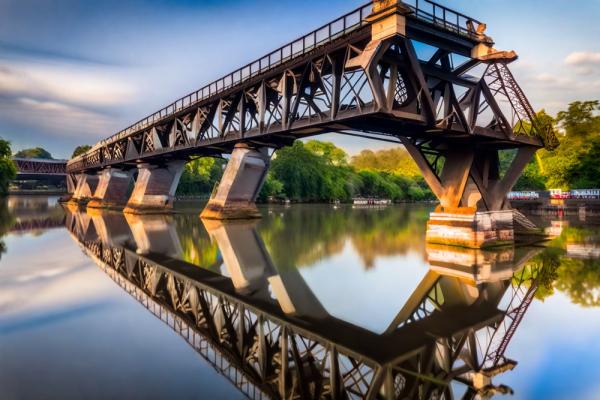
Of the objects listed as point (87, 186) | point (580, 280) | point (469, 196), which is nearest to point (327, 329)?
point (580, 280)

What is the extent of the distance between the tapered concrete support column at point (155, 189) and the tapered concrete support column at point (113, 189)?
14.2 meters

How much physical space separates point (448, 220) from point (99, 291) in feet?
56.7

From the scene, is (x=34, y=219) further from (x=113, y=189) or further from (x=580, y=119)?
(x=580, y=119)

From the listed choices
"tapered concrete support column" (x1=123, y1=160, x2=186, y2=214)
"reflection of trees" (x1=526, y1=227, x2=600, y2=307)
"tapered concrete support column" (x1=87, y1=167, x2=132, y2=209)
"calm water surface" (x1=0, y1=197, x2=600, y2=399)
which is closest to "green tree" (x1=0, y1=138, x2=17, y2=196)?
"tapered concrete support column" (x1=87, y1=167, x2=132, y2=209)

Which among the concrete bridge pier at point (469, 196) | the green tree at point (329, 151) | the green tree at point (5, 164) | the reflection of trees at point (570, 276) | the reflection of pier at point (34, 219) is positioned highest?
the green tree at point (329, 151)

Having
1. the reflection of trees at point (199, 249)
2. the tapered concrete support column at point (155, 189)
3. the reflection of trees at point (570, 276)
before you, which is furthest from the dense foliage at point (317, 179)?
the reflection of trees at point (570, 276)

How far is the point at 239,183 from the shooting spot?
32.8 metres

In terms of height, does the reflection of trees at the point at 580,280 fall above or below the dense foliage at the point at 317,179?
below

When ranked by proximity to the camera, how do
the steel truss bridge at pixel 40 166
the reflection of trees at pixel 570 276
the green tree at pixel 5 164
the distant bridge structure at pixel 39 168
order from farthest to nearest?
1. the steel truss bridge at pixel 40 166
2. the distant bridge structure at pixel 39 168
3. the green tree at pixel 5 164
4. the reflection of trees at pixel 570 276

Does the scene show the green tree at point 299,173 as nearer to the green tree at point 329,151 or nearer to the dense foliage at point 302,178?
the dense foliage at point 302,178

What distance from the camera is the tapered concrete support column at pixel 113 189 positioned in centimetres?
5911

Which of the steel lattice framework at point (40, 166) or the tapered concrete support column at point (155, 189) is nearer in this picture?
the tapered concrete support column at point (155, 189)

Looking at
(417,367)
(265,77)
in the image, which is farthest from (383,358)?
(265,77)

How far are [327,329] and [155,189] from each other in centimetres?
4254
